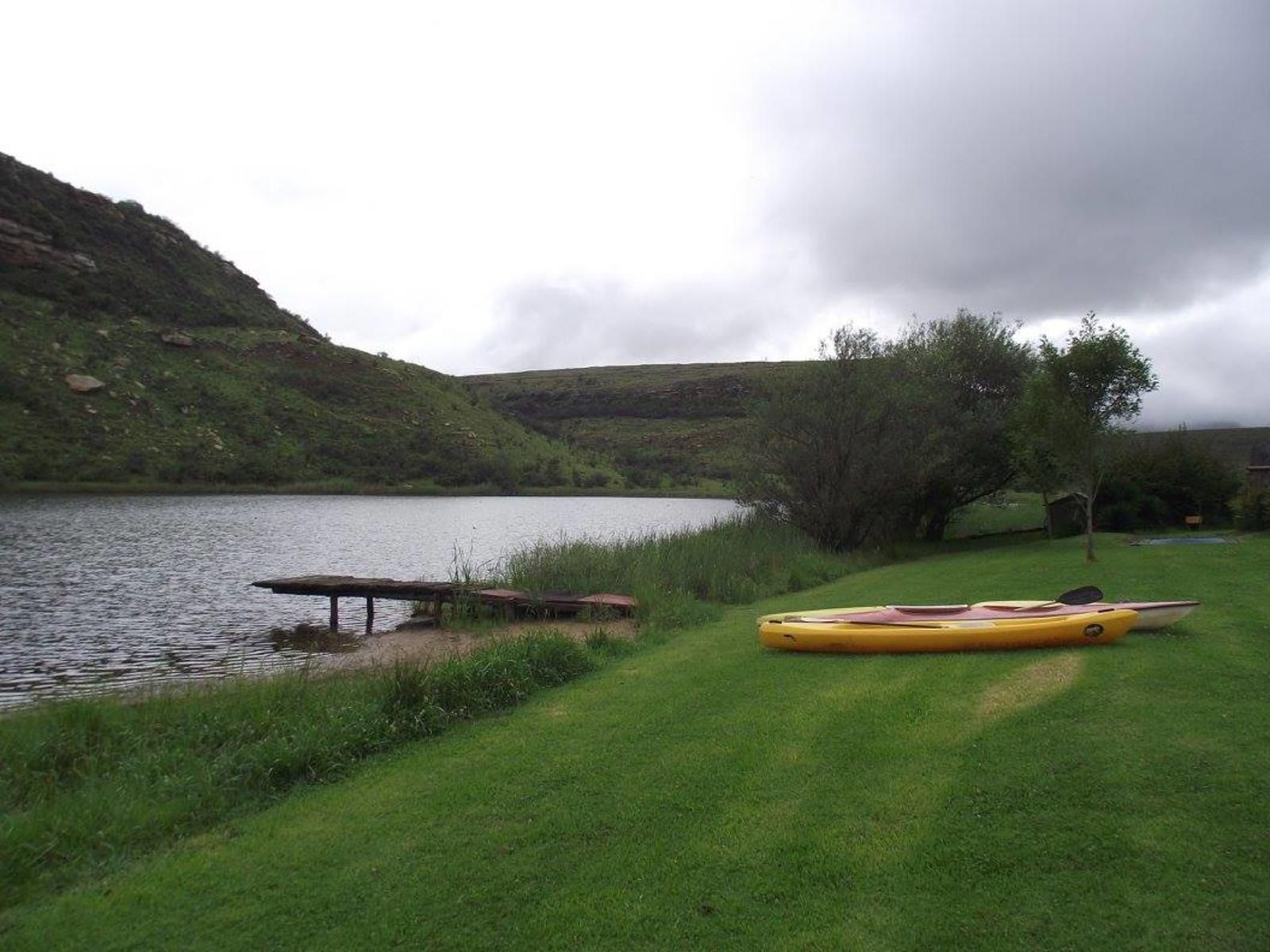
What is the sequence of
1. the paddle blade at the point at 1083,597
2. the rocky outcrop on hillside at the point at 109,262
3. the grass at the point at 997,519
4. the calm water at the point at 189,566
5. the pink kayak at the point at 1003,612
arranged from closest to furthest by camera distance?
the pink kayak at the point at 1003,612, the paddle blade at the point at 1083,597, the calm water at the point at 189,566, the grass at the point at 997,519, the rocky outcrop on hillside at the point at 109,262

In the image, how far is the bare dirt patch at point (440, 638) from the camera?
12719 millimetres

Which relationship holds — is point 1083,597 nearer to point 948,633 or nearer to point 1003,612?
point 1003,612

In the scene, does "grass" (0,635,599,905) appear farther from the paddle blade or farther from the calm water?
the paddle blade

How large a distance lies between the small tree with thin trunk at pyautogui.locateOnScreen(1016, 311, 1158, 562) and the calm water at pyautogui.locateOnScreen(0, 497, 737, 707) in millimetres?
12133

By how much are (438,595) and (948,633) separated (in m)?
11.7

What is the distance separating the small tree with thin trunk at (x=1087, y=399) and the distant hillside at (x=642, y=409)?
194ft

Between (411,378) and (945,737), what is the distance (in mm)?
75613

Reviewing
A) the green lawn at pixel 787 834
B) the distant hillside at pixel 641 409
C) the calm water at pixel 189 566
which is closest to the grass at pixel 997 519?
the calm water at pixel 189 566

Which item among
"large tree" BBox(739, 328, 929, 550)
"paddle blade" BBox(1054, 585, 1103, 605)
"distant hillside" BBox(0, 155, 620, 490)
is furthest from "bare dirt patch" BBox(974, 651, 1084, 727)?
"distant hillside" BBox(0, 155, 620, 490)

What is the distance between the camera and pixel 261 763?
21.5ft

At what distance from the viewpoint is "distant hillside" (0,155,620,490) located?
158 ft

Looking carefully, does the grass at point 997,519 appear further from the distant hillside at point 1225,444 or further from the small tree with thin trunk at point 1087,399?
the small tree with thin trunk at point 1087,399

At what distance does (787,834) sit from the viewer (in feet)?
16.1

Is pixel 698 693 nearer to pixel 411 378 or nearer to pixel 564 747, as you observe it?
pixel 564 747
